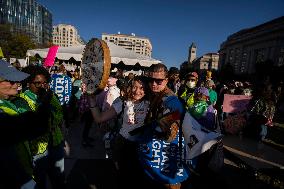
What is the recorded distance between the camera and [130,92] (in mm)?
3336

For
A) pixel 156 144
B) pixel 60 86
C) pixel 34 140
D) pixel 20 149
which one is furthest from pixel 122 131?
pixel 60 86

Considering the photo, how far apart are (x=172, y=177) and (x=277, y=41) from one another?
8437 cm

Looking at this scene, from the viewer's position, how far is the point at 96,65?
2.41 metres

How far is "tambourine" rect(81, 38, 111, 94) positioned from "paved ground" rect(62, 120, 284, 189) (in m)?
1.86

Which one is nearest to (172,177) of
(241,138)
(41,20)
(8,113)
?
(8,113)

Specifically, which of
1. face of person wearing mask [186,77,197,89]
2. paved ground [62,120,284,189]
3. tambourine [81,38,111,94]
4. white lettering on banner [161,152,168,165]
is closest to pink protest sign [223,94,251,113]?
paved ground [62,120,284,189]

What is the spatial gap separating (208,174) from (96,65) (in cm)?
375

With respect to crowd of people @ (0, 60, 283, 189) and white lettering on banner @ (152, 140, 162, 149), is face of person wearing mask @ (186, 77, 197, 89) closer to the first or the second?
crowd of people @ (0, 60, 283, 189)

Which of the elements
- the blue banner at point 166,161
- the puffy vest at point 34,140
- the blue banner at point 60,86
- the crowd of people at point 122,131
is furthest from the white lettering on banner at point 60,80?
the blue banner at point 166,161

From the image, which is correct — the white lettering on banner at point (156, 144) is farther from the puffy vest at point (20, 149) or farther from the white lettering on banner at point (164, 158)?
the puffy vest at point (20, 149)

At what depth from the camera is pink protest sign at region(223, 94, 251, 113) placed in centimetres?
941

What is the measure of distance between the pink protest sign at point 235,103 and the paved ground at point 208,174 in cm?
198

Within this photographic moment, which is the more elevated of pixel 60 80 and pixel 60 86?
pixel 60 80

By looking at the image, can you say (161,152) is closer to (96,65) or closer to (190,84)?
(96,65)
